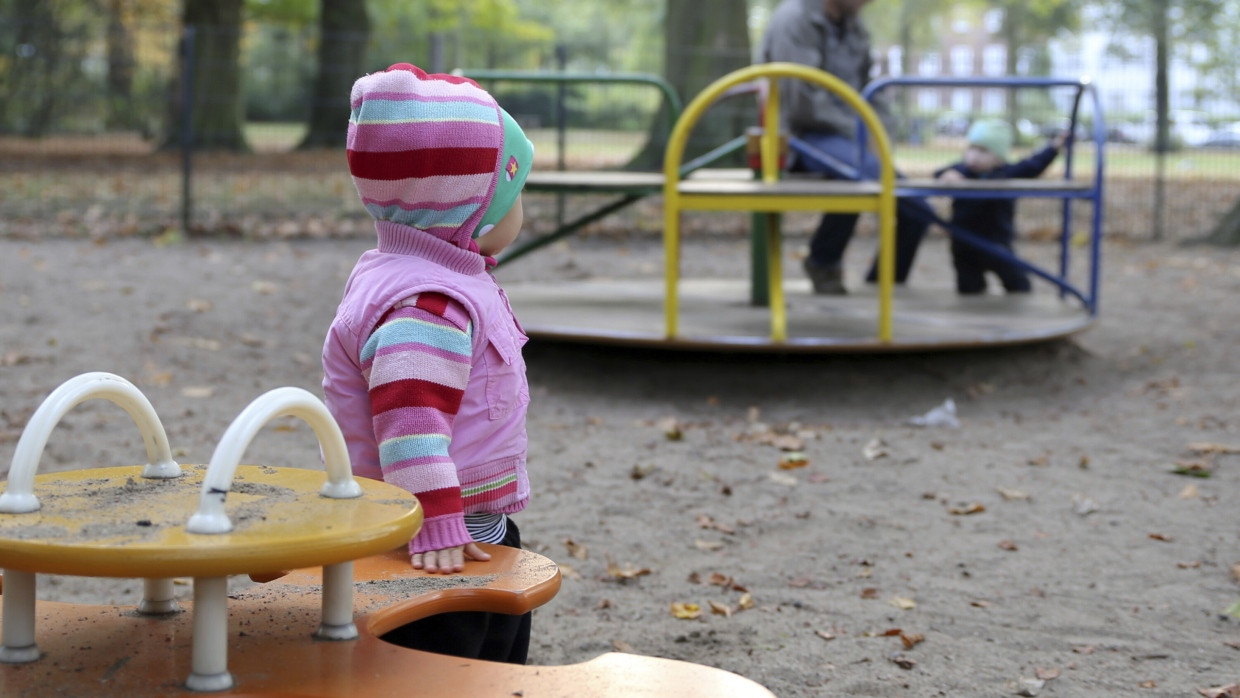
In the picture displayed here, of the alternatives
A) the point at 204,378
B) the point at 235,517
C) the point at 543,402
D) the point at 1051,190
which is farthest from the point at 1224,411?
the point at 235,517

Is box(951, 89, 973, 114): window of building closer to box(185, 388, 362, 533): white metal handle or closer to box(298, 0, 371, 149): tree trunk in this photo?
box(298, 0, 371, 149): tree trunk

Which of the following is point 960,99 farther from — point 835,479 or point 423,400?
point 423,400

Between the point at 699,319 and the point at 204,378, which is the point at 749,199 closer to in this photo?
the point at 699,319

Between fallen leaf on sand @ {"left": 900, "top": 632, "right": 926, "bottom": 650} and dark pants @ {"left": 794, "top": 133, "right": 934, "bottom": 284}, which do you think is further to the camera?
dark pants @ {"left": 794, "top": 133, "right": 934, "bottom": 284}

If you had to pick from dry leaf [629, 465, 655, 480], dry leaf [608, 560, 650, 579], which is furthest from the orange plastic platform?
dry leaf [629, 465, 655, 480]

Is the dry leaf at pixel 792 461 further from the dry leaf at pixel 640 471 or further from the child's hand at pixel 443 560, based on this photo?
the child's hand at pixel 443 560

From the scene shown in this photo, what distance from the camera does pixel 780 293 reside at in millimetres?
5430

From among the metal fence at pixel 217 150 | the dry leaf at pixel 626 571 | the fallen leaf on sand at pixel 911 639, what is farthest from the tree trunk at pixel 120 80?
the fallen leaf on sand at pixel 911 639

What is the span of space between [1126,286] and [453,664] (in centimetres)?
816

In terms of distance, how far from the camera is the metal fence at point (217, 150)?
37.1 ft

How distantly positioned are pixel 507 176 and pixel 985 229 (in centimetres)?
563

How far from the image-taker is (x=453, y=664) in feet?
5.59

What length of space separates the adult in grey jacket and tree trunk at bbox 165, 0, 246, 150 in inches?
240

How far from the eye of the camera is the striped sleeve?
1876mm
